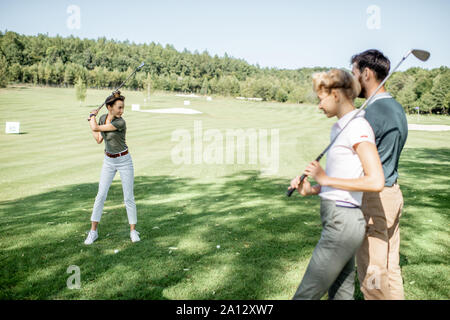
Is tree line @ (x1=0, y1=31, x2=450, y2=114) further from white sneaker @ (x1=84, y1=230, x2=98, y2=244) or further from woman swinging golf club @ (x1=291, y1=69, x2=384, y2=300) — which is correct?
woman swinging golf club @ (x1=291, y1=69, x2=384, y2=300)

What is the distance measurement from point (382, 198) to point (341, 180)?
1.11 metres

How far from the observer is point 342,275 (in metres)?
2.92

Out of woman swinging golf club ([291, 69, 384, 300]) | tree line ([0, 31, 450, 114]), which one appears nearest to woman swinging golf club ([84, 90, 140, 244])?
woman swinging golf club ([291, 69, 384, 300])

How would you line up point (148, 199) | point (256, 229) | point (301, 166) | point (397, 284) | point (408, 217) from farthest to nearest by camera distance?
point (301, 166), point (148, 199), point (408, 217), point (256, 229), point (397, 284)

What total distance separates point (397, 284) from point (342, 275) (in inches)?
38.4

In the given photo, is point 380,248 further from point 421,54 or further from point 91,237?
point 91,237

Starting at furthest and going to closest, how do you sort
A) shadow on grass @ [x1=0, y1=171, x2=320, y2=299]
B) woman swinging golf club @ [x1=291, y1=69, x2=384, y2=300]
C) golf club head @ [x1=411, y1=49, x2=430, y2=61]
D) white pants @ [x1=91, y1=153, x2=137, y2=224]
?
white pants @ [x1=91, y1=153, x2=137, y2=224], shadow on grass @ [x1=0, y1=171, x2=320, y2=299], golf club head @ [x1=411, y1=49, x2=430, y2=61], woman swinging golf club @ [x1=291, y1=69, x2=384, y2=300]

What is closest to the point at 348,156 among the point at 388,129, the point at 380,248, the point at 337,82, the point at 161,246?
the point at 337,82

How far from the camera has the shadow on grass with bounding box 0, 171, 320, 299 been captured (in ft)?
14.5

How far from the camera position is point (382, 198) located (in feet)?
11.2

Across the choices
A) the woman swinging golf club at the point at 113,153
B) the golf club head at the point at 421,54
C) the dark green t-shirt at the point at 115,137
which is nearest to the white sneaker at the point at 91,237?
the woman swinging golf club at the point at 113,153
